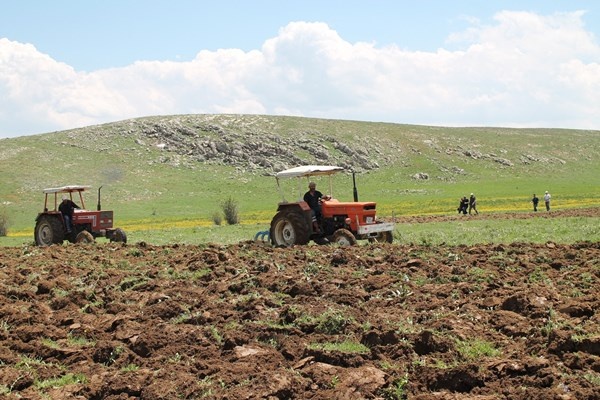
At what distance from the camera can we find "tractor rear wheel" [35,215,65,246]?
85.0 ft

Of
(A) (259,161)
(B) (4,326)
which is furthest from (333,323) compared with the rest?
(A) (259,161)

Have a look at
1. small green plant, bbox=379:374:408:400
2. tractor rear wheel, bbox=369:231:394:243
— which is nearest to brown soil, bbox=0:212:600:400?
small green plant, bbox=379:374:408:400

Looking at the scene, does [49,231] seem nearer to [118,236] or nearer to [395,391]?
[118,236]

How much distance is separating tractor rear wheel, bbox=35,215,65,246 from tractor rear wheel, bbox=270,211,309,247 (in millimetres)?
9879

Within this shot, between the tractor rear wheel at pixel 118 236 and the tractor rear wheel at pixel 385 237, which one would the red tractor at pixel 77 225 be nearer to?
the tractor rear wheel at pixel 118 236

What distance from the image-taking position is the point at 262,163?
10681 cm

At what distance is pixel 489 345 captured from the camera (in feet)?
26.3

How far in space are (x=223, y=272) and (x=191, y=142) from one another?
329 ft

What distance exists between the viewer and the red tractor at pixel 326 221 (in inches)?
762

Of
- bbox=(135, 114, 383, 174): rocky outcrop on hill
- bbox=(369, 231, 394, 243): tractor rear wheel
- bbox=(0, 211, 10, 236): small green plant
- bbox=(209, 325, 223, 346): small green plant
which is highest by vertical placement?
bbox=(135, 114, 383, 174): rocky outcrop on hill

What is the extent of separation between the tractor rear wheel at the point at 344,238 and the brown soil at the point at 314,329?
3.91 meters

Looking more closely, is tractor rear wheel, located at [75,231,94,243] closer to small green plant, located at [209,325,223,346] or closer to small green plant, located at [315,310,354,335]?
small green plant, located at [209,325,223,346]

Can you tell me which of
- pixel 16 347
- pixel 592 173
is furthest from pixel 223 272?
pixel 592 173

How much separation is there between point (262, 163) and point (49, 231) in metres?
80.9
